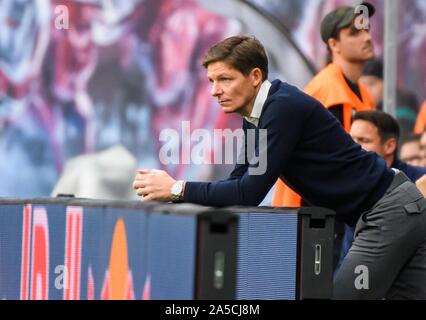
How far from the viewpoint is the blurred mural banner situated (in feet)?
34.0

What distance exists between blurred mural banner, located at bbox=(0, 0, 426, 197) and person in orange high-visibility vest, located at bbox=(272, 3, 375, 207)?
266 cm

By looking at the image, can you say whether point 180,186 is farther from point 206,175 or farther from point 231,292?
point 206,175

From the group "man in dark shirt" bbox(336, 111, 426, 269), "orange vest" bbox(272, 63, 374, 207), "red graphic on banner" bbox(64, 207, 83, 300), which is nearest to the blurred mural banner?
"orange vest" bbox(272, 63, 374, 207)

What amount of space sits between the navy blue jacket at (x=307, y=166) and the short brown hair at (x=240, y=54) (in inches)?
5.5

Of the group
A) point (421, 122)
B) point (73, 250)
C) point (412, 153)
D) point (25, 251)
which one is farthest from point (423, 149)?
point (73, 250)

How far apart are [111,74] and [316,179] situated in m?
5.26

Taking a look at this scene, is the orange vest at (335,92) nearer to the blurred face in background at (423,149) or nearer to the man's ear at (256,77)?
the man's ear at (256,77)

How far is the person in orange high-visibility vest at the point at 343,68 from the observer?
7.30 m

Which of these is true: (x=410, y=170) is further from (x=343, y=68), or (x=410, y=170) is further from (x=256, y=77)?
(x=256, y=77)

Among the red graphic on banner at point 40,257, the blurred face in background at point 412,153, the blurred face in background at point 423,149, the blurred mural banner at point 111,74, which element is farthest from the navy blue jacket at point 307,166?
the blurred mural banner at point 111,74

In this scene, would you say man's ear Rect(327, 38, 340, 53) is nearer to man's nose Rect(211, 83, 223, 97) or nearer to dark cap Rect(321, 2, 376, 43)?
dark cap Rect(321, 2, 376, 43)

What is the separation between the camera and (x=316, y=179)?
5445 mm

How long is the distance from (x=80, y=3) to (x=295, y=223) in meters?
5.92

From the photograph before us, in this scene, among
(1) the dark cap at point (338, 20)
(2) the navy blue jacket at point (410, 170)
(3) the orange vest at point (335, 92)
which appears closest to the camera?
(2) the navy blue jacket at point (410, 170)
